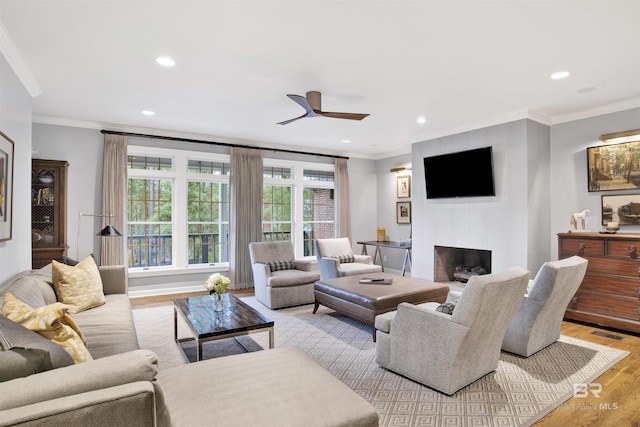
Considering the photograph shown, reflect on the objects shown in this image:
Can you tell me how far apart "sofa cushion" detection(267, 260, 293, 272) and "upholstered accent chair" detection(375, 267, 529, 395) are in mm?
2782

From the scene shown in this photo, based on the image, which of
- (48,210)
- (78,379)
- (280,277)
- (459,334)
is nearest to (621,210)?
(459,334)

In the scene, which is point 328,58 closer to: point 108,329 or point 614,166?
point 108,329

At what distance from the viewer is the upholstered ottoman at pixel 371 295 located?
365 centimetres

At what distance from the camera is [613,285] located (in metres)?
4.00

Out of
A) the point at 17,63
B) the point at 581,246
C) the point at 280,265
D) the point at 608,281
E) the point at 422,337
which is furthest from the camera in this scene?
the point at 280,265

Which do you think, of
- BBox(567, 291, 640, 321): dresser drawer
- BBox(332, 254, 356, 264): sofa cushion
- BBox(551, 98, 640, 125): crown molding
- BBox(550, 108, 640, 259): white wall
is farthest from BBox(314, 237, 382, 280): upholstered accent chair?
BBox(551, 98, 640, 125): crown molding

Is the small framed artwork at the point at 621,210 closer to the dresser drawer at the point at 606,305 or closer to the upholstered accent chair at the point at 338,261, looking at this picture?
the dresser drawer at the point at 606,305

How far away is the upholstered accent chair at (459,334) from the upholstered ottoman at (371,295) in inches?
28.0

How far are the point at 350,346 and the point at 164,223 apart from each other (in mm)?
3956

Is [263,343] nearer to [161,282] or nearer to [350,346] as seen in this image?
[350,346]

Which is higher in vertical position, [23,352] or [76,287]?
[23,352]

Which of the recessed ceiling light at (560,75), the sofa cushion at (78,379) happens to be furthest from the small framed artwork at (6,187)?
the recessed ceiling light at (560,75)

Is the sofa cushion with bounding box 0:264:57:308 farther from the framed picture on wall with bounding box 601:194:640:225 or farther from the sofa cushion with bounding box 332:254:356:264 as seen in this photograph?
the framed picture on wall with bounding box 601:194:640:225

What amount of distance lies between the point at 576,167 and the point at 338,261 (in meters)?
3.48
